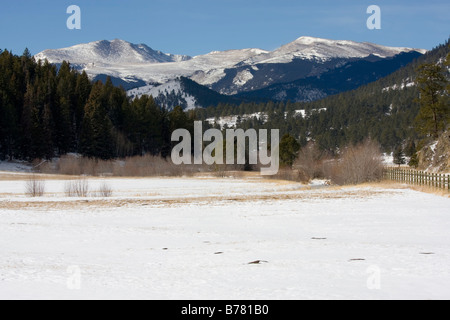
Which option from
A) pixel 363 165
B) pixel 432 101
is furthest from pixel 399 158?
pixel 363 165

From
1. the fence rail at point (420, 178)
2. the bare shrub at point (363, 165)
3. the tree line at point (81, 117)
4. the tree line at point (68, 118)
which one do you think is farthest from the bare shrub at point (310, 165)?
the tree line at point (68, 118)

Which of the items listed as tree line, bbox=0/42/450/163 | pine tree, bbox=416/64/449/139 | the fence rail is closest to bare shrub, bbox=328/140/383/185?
the fence rail

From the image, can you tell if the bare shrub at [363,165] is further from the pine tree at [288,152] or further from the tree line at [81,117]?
the pine tree at [288,152]

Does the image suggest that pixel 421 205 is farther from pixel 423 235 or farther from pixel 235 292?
pixel 235 292

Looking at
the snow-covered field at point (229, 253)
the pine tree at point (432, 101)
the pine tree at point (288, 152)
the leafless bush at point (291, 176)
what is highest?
the pine tree at point (432, 101)

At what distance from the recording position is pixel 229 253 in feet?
48.6

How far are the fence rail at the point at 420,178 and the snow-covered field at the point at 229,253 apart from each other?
346 inches

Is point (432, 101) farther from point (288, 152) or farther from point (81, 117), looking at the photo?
point (81, 117)

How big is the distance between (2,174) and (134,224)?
55.1 metres

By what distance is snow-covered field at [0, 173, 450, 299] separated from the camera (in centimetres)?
1022

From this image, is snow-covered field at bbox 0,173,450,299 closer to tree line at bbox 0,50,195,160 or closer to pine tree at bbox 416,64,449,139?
pine tree at bbox 416,64,449,139

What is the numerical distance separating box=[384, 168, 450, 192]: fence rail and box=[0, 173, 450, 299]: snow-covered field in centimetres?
879

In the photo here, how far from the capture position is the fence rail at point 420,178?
36.8 m

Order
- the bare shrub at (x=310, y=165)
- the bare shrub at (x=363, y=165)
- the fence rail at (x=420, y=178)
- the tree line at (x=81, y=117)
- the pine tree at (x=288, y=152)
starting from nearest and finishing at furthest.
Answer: the fence rail at (x=420, y=178) < the bare shrub at (x=363, y=165) < the bare shrub at (x=310, y=165) < the tree line at (x=81, y=117) < the pine tree at (x=288, y=152)
